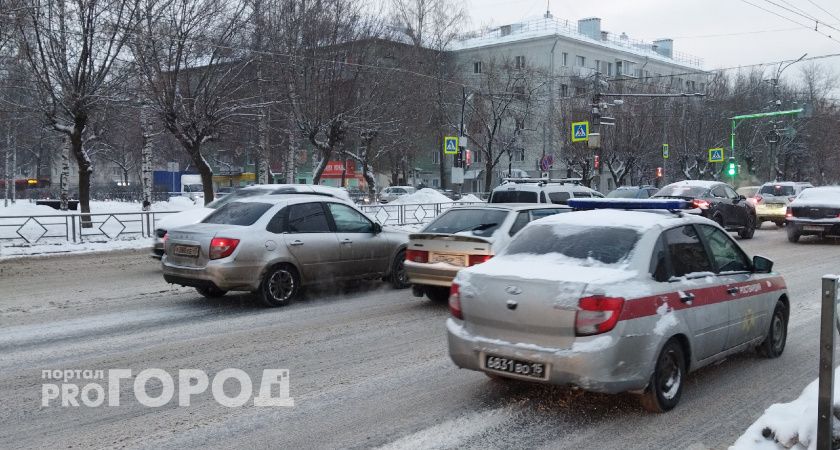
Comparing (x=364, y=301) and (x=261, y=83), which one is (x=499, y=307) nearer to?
(x=364, y=301)

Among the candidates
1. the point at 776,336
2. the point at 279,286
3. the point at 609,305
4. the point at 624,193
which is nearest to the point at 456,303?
the point at 609,305

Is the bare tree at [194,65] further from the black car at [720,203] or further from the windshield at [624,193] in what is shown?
the black car at [720,203]

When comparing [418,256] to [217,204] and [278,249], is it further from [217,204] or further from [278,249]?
[217,204]

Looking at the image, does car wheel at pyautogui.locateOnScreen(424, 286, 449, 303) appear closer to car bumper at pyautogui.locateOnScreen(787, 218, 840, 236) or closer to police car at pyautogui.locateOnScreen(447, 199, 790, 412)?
police car at pyautogui.locateOnScreen(447, 199, 790, 412)

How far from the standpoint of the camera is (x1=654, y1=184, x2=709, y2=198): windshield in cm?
2131

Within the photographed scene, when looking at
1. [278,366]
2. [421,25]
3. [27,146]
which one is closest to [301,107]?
[421,25]

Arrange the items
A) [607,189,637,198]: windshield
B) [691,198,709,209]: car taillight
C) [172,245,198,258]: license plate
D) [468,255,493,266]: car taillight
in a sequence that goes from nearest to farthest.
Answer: [468,255,493,266]: car taillight
[172,245,198,258]: license plate
[691,198,709,209]: car taillight
[607,189,637,198]: windshield

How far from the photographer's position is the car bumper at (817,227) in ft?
62.5

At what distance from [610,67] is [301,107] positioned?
48.1 meters

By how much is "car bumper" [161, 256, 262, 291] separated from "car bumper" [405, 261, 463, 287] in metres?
2.05

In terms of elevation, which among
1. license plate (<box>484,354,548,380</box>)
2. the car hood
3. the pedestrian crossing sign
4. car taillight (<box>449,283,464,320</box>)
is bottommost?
license plate (<box>484,354,548,380</box>)

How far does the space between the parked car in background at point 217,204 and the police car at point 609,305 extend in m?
7.87

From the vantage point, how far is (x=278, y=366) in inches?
270

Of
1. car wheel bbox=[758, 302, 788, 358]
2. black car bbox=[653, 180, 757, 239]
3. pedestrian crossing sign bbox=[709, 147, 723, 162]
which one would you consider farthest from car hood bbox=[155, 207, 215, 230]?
pedestrian crossing sign bbox=[709, 147, 723, 162]
